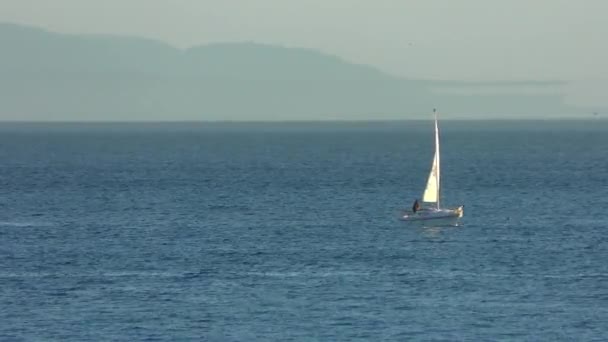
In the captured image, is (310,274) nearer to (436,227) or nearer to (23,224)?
(436,227)

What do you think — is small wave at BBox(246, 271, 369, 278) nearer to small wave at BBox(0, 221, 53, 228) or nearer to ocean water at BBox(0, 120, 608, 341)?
ocean water at BBox(0, 120, 608, 341)

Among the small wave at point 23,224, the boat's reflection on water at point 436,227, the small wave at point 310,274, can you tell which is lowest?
the small wave at point 23,224

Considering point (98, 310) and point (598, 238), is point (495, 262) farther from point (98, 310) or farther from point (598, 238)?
point (98, 310)

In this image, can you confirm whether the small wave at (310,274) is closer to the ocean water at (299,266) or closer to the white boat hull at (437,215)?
the ocean water at (299,266)

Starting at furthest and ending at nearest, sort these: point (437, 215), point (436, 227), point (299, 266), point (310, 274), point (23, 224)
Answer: point (23, 224) → point (436, 227) → point (437, 215) → point (299, 266) → point (310, 274)

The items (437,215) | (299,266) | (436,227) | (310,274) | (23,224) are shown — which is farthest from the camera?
(23,224)

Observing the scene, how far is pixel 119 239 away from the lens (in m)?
98.4

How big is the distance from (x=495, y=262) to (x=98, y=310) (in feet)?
91.6

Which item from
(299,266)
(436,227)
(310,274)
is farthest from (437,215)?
(310,274)

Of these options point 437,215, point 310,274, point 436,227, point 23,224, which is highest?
point 437,215

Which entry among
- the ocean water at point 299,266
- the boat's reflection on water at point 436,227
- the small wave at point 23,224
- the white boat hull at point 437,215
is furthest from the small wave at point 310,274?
the small wave at point 23,224

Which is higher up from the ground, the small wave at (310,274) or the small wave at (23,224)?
the small wave at (310,274)

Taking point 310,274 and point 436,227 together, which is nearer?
point 310,274

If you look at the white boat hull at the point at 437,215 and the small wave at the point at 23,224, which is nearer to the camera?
the white boat hull at the point at 437,215
